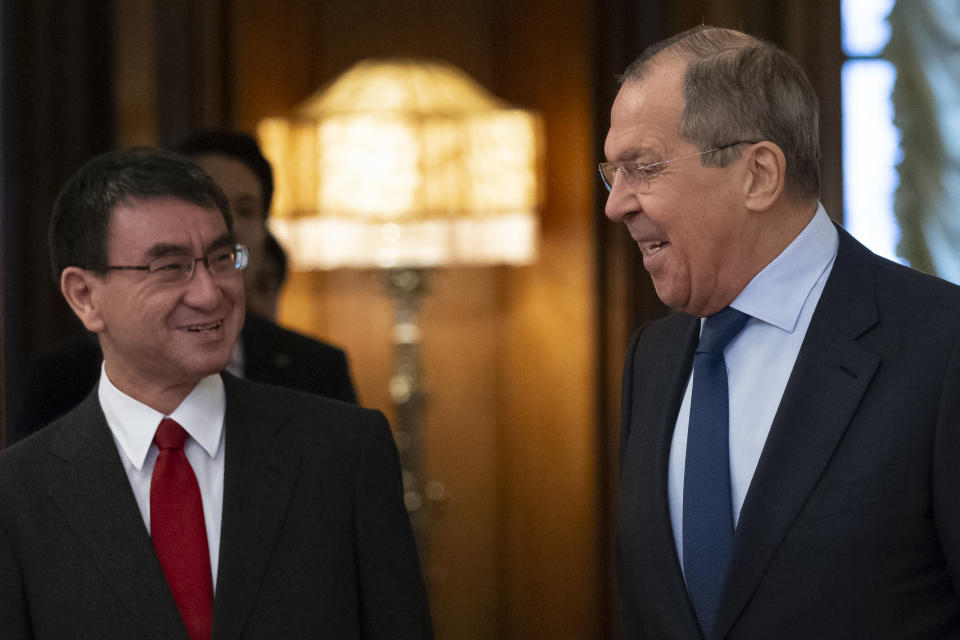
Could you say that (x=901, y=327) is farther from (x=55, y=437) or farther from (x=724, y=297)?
(x=55, y=437)

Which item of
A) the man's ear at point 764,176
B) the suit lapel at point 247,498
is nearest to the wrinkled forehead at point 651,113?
the man's ear at point 764,176

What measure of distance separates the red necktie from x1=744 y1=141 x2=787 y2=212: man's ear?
94 cm

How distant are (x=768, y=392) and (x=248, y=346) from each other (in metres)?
1.28

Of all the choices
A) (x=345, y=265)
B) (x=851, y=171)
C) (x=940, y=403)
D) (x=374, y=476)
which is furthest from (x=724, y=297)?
(x=345, y=265)

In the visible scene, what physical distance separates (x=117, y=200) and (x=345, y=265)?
5.88ft

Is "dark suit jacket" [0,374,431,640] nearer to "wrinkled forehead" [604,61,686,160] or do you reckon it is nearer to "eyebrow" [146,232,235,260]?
"eyebrow" [146,232,235,260]

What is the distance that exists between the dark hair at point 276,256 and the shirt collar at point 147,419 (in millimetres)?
909

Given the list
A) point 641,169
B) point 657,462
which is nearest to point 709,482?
point 657,462

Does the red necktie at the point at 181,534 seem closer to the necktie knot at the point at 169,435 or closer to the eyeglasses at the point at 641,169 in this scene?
the necktie knot at the point at 169,435

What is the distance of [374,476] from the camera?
73.0 inches

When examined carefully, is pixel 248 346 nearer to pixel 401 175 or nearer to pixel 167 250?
pixel 167 250

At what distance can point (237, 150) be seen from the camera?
103 inches

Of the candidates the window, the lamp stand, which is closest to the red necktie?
the lamp stand

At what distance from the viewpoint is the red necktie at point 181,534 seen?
5.57 feet
